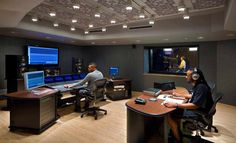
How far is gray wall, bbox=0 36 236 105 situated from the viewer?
566 centimetres

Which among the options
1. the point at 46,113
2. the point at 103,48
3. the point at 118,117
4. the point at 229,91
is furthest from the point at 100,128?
the point at 103,48

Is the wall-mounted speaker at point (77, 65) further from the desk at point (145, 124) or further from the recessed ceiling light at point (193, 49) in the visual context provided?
the desk at point (145, 124)

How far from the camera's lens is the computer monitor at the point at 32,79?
3207 millimetres

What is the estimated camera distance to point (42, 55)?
6789 mm

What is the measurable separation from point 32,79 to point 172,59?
5.53 metres

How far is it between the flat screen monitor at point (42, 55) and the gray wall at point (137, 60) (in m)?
0.34

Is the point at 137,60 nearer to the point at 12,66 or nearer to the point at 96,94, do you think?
the point at 96,94

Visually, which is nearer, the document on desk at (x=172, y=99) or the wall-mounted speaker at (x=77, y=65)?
the document on desk at (x=172, y=99)

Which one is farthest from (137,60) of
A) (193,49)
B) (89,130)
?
(89,130)

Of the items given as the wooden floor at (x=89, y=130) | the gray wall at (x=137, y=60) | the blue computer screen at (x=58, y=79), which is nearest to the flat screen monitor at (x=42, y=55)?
the gray wall at (x=137, y=60)

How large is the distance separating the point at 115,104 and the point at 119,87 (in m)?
0.86

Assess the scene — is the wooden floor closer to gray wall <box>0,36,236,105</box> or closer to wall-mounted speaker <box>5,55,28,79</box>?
wall-mounted speaker <box>5,55,28,79</box>

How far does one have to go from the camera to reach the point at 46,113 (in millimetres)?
3576

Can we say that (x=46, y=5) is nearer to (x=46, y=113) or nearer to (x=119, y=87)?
(x=46, y=113)
